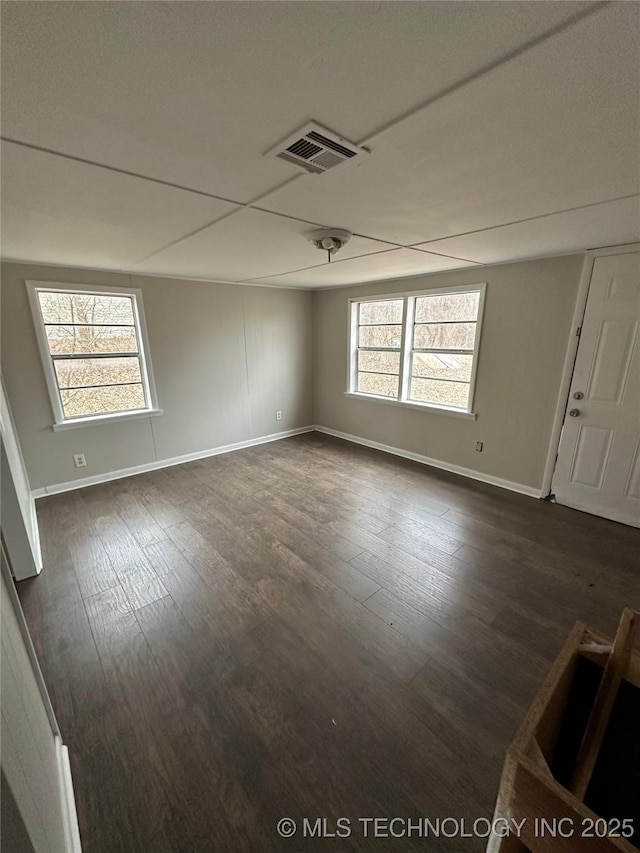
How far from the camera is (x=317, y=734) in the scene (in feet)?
4.59

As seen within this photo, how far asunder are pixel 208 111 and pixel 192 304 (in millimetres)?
3373

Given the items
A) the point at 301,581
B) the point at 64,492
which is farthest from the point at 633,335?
the point at 64,492

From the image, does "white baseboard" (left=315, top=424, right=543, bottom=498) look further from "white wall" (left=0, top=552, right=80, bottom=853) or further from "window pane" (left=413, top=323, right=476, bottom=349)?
"white wall" (left=0, top=552, right=80, bottom=853)

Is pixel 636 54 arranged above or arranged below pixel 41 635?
above

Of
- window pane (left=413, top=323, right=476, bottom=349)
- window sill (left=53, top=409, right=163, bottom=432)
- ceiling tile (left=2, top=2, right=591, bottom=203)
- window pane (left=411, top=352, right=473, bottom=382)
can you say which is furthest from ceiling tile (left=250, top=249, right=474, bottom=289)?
window sill (left=53, top=409, right=163, bottom=432)

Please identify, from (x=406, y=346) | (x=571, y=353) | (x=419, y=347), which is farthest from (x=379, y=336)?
(x=571, y=353)

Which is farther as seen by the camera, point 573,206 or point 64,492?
point 64,492

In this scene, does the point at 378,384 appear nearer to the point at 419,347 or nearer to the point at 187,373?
the point at 419,347

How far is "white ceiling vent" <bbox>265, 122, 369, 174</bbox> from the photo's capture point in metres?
1.09

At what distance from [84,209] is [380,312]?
3496 millimetres

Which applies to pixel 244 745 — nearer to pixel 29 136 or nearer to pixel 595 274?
pixel 29 136

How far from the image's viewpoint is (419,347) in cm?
416

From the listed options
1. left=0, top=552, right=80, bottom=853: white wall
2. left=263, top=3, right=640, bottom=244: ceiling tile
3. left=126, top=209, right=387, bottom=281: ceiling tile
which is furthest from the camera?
left=126, top=209, right=387, bottom=281: ceiling tile

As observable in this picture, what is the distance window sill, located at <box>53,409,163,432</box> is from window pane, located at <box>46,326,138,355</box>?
700 millimetres
